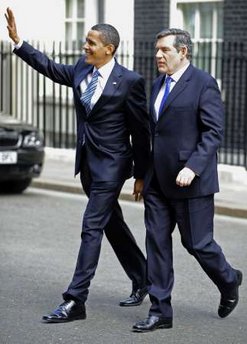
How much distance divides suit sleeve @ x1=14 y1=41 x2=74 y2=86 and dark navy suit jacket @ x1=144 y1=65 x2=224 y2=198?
28.2 inches

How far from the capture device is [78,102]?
6445 mm

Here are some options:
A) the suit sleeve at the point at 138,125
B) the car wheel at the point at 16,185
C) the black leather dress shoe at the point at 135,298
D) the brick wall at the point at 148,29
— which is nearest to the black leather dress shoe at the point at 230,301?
the black leather dress shoe at the point at 135,298

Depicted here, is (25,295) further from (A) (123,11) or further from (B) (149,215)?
(A) (123,11)

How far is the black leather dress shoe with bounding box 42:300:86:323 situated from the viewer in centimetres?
629

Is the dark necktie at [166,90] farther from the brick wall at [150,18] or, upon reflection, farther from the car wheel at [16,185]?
the brick wall at [150,18]

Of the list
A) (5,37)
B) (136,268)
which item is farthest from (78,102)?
(5,37)

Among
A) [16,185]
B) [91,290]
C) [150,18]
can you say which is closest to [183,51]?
[91,290]

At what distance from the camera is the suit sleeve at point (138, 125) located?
250 inches

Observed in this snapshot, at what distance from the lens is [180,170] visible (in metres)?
6.03


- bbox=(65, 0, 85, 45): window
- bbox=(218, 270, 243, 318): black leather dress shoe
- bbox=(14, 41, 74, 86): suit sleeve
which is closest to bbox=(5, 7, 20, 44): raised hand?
bbox=(14, 41, 74, 86): suit sleeve

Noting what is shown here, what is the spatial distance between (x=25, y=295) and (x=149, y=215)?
137 centimetres

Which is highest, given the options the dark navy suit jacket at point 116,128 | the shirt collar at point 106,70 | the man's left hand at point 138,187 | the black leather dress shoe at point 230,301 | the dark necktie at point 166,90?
the shirt collar at point 106,70

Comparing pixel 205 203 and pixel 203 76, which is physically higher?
pixel 203 76

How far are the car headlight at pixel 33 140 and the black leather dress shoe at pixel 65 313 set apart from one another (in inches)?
253
